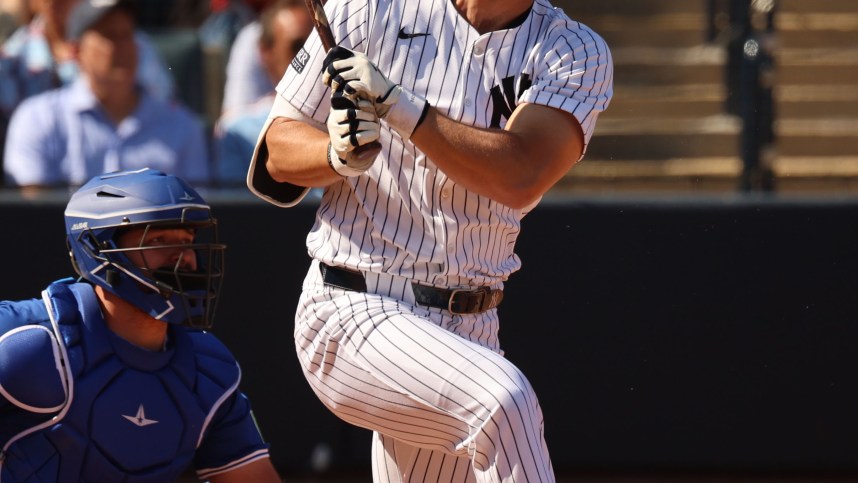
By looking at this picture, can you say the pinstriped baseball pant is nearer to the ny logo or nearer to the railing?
the ny logo

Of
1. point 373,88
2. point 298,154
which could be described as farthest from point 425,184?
point 373,88

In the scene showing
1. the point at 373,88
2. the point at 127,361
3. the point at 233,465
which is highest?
the point at 373,88

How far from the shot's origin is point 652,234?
556 cm

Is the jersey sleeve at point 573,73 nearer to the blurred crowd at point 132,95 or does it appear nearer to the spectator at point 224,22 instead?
the blurred crowd at point 132,95

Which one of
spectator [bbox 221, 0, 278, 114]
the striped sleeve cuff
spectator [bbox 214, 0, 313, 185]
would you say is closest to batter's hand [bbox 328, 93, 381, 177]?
the striped sleeve cuff

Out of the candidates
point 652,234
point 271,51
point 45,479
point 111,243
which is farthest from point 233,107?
point 45,479

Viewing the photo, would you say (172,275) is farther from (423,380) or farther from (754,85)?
(754,85)

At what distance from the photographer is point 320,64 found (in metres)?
3.35

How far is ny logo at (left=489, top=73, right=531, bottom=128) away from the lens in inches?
130

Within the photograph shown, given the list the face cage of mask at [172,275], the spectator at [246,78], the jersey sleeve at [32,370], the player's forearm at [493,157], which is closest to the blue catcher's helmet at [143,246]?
the face cage of mask at [172,275]

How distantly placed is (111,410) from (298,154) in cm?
85

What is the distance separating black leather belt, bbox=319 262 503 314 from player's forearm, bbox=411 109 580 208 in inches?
11.4

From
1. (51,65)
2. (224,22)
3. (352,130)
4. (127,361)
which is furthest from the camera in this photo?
(224,22)

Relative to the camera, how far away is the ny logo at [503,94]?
10.8 ft
